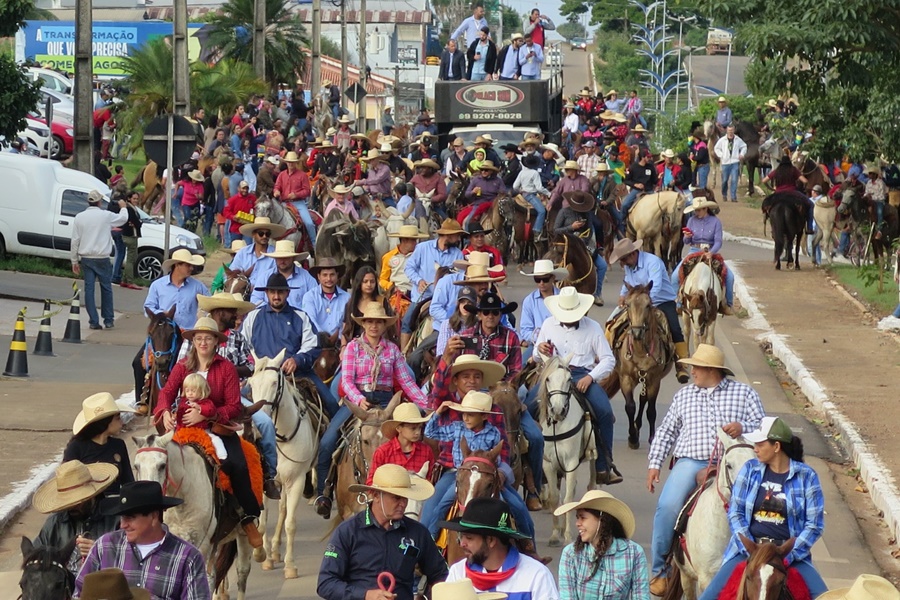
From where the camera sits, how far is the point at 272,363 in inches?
485

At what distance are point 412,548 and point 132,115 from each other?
37.3 metres

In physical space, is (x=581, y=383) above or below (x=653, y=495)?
above

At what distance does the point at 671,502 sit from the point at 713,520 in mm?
643

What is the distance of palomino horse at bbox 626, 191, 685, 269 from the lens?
28.8 metres

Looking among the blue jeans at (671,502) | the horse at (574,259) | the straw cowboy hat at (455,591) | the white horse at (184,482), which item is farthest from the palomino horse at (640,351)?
the straw cowboy hat at (455,591)

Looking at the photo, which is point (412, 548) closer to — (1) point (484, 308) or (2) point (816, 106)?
(1) point (484, 308)

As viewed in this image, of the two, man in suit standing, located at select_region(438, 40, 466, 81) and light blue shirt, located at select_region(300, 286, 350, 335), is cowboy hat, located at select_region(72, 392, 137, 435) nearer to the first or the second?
light blue shirt, located at select_region(300, 286, 350, 335)

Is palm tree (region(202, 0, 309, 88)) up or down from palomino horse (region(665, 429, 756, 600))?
up

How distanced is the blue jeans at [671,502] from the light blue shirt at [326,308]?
16.8 feet

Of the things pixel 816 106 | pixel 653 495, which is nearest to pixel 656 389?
pixel 653 495

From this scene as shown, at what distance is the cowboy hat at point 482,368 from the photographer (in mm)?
11406

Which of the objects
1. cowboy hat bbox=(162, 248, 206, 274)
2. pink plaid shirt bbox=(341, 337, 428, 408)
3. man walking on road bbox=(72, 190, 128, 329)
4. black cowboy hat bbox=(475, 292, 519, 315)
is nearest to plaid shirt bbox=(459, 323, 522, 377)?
black cowboy hat bbox=(475, 292, 519, 315)

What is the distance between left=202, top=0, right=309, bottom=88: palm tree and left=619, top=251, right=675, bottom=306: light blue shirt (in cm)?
4471

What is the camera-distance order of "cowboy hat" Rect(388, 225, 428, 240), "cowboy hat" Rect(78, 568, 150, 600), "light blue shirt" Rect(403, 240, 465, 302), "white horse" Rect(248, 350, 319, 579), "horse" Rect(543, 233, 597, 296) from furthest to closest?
1. "horse" Rect(543, 233, 597, 296)
2. "cowboy hat" Rect(388, 225, 428, 240)
3. "light blue shirt" Rect(403, 240, 465, 302)
4. "white horse" Rect(248, 350, 319, 579)
5. "cowboy hat" Rect(78, 568, 150, 600)
